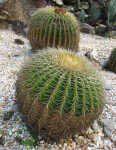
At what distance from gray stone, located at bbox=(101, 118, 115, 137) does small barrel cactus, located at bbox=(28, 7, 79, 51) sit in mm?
2241

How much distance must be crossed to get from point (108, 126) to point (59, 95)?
3.72 feet

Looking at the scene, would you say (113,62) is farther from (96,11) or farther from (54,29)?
(96,11)

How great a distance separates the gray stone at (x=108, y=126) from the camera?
258 centimetres

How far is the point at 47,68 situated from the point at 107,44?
5.56 metres

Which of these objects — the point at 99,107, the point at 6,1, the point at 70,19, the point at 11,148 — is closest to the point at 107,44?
the point at 70,19

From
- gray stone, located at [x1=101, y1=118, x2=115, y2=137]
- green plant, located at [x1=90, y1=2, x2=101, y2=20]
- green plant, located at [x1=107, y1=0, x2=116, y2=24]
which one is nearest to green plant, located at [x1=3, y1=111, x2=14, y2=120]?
gray stone, located at [x1=101, y1=118, x2=115, y2=137]

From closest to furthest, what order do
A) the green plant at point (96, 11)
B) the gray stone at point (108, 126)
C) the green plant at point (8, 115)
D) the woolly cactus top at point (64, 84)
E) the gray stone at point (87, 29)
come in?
1. the woolly cactus top at point (64, 84)
2. the green plant at point (8, 115)
3. the gray stone at point (108, 126)
4. the gray stone at point (87, 29)
5. the green plant at point (96, 11)

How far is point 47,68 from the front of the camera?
80.0 inches

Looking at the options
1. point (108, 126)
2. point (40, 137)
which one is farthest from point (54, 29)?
point (40, 137)

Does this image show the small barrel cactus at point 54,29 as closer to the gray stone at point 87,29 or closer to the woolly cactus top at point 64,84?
the woolly cactus top at point 64,84

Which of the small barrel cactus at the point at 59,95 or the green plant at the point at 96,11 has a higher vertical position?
the green plant at the point at 96,11

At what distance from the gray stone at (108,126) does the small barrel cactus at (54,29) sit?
2241 millimetres

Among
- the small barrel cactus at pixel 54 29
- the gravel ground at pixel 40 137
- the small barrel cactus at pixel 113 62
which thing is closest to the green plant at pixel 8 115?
the gravel ground at pixel 40 137

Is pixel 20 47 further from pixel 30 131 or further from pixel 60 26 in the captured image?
pixel 30 131
